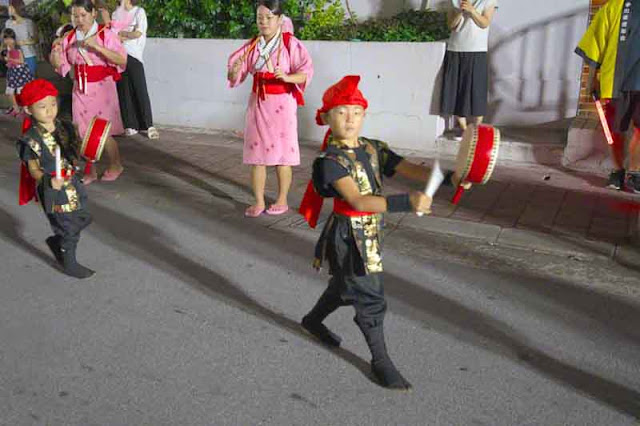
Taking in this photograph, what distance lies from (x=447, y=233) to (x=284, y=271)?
4.67 feet

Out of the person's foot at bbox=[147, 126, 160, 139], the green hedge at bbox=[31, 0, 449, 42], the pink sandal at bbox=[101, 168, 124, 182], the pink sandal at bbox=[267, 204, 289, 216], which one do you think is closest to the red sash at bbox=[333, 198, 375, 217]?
the pink sandal at bbox=[267, 204, 289, 216]

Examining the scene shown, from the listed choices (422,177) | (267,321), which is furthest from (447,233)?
(422,177)

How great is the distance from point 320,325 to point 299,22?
6.64 meters

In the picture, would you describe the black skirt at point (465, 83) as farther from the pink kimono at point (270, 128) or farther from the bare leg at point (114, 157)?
the bare leg at point (114, 157)

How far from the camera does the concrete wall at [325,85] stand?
796 cm

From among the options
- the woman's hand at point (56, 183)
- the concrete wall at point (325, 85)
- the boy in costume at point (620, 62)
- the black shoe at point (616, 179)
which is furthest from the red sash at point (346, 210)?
the concrete wall at point (325, 85)

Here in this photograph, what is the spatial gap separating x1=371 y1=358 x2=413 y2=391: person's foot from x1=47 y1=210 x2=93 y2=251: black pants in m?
2.25

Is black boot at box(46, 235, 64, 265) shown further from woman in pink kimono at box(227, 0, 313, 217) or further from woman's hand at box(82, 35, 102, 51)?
woman's hand at box(82, 35, 102, 51)

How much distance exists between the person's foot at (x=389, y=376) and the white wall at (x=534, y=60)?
600cm

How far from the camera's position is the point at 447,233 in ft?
17.7

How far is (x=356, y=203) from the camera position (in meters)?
3.00

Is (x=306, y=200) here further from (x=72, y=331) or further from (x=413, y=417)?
(x=72, y=331)

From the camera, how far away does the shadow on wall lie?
8.22m

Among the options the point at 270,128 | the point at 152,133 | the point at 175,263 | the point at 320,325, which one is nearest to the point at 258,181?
the point at 270,128
